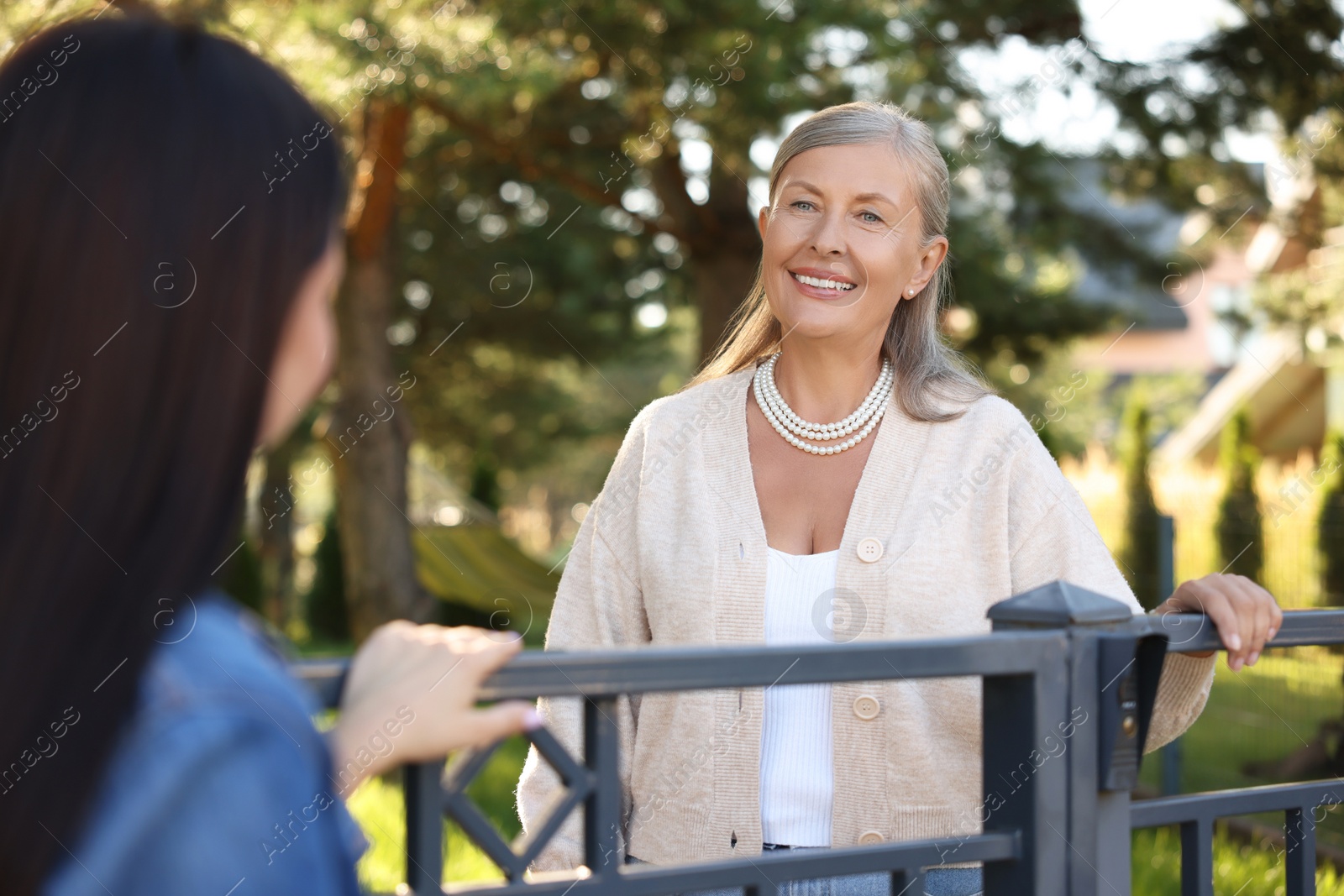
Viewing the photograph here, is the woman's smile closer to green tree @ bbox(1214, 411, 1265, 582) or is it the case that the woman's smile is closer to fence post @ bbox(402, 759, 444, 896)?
fence post @ bbox(402, 759, 444, 896)

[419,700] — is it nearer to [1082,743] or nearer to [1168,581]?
[1082,743]

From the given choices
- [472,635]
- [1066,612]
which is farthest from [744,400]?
[472,635]

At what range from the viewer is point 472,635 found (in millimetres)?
993

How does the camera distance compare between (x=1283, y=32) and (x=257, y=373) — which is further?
(x=1283, y=32)

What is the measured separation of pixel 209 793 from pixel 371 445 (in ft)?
21.3

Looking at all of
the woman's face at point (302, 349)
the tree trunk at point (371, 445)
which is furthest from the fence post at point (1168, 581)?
the woman's face at point (302, 349)

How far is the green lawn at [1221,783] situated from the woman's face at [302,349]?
386 cm

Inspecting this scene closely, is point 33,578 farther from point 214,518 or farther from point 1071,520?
point 1071,520

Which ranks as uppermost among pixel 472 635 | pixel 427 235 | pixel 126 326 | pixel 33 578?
pixel 126 326

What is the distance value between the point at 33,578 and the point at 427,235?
1135cm

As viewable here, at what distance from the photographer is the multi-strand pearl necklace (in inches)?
76.9

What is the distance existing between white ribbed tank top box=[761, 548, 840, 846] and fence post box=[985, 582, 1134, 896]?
430 millimetres

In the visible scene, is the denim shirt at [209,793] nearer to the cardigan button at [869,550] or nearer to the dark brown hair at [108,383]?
the dark brown hair at [108,383]

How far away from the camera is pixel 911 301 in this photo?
2115mm
